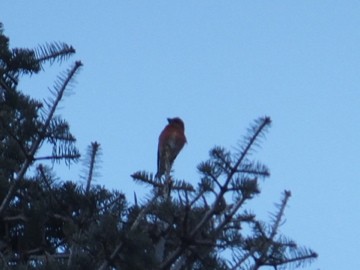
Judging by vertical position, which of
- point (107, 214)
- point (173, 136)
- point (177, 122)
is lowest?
point (107, 214)

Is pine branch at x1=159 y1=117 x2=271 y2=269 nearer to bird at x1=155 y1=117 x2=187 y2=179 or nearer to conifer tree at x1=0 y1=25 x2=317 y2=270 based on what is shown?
conifer tree at x1=0 y1=25 x2=317 y2=270

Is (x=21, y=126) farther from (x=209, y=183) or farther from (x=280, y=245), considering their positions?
(x=280, y=245)

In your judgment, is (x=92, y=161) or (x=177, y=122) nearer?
(x=92, y=161)

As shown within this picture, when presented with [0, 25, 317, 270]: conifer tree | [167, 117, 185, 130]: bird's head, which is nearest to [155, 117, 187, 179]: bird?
[167, 117, 185, 130]: bird's head

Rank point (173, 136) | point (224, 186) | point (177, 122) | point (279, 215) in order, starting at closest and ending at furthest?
point (224, 186)
point (279, 215)
point (173, 136)
point (177, 122)

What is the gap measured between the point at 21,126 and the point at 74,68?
0.29 meters

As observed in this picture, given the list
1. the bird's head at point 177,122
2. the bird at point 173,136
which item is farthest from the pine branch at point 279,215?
the bird's head at point 177,122

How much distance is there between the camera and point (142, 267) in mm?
3432

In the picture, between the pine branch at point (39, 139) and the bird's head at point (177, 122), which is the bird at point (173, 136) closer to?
the bird's head at point (177, 122)

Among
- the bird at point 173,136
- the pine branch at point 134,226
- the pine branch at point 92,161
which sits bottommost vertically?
the pine branch at point 134,226

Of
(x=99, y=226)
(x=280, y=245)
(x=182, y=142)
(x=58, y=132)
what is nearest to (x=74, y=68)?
(x=58, y=132)

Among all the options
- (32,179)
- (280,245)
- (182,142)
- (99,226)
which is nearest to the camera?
(99,226)

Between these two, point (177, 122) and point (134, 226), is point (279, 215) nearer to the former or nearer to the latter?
point (134, 226)

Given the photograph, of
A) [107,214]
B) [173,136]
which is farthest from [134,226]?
[173,136]
